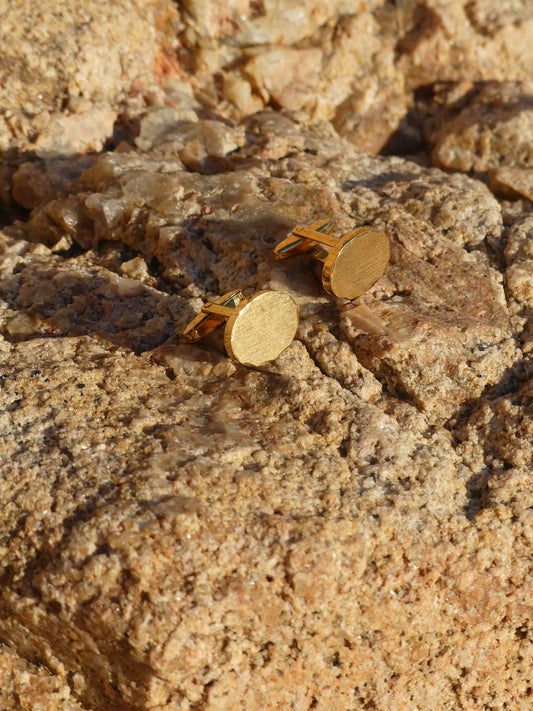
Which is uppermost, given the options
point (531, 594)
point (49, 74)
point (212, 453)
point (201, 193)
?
point (49, 74)

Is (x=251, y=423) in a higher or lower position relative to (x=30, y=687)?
Result: higher

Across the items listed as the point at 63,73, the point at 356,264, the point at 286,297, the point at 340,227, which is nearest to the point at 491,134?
the point at 340,227

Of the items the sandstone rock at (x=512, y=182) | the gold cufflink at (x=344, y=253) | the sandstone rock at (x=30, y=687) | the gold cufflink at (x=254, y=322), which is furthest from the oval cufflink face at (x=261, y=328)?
the sandstone rock at (x=512, y=182)

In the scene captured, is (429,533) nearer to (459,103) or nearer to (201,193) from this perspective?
(201,193)

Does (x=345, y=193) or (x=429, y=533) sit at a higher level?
(x=345, y=193)

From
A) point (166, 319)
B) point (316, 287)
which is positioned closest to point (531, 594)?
point (316, 287)

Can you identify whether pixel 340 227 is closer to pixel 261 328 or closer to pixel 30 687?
pixel 261 328

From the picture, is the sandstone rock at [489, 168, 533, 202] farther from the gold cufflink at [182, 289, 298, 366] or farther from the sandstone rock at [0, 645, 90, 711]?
the sandstone rock at [0, 645, 90, 711]
